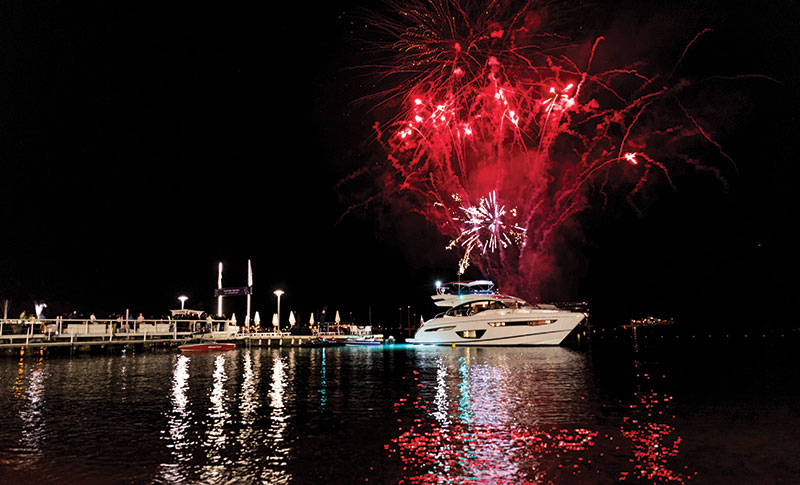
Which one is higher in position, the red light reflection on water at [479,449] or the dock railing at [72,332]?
the dock railing at [72,332]

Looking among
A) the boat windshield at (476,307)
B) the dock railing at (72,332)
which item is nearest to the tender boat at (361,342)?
the boat windshield at (476,307)

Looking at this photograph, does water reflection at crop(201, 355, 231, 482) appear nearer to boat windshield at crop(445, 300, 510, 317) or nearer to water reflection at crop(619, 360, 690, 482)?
water reflection at crop(619, 360, 690, 482)

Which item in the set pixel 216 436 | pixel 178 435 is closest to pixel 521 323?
pixel 216 436

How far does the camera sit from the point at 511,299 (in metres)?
62.2

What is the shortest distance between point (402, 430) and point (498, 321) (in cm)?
4764

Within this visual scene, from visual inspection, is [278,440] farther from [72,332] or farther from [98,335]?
[98,335]

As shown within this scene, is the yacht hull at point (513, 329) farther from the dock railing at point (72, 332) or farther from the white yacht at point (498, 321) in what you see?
the dock railing at point (72, 332)

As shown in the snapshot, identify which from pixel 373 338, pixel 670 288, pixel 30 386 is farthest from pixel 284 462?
pixel 670 288

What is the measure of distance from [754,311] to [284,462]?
177 meters

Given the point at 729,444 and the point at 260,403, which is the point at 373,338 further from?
the point at 729,444

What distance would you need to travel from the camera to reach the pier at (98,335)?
167 ft

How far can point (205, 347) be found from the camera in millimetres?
59469

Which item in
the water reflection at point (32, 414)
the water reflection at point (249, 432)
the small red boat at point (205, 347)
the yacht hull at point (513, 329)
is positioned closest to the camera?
the water reflection at point (249, 432)

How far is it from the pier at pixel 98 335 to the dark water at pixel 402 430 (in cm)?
2504
